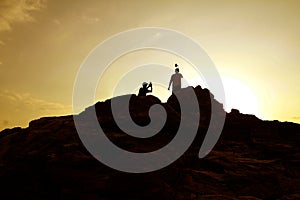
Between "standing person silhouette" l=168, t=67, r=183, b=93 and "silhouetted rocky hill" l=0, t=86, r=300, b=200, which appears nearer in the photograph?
"silhouetted rocky hill" l=0, t=86, r=300, b=200

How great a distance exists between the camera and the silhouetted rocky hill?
2252 centimetres

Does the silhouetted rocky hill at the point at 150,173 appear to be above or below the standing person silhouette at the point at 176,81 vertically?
below

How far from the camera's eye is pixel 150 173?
23.3m

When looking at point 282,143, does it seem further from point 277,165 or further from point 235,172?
point 235,172

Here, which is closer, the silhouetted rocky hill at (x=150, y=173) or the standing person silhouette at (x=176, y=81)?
the silhouetted rocky hill at (x=150, y=173)

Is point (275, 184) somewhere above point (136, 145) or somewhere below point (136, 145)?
below

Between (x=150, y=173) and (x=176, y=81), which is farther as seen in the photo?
(x=176, y=81)

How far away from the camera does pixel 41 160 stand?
24906 mm

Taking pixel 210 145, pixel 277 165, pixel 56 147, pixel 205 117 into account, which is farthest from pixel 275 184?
pixel 56 147

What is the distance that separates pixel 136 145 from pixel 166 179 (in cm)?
419

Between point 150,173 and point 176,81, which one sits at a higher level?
point 176,81

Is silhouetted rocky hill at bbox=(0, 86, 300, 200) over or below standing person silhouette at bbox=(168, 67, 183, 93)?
below

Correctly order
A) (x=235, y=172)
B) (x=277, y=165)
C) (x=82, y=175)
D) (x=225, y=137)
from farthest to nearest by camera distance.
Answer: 1. (x=225, y=137)
2. (x=277, y=165)
3. (x=235, y=172)
4. (x=82, y=175)

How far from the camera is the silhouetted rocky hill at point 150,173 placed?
22516mm
